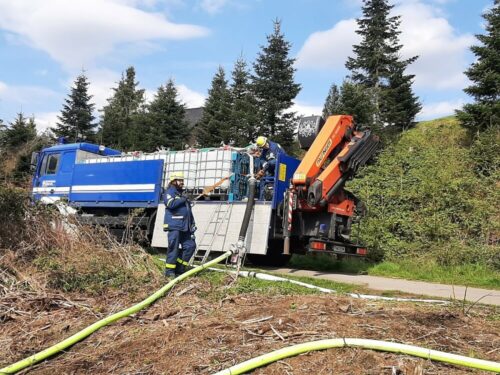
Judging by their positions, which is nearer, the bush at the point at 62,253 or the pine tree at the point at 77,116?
the bush at the point at 62,253

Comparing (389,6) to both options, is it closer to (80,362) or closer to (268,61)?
A: (268,61)

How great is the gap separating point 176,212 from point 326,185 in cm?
345

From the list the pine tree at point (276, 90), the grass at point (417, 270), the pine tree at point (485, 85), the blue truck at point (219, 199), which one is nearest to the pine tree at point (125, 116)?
the pine tree at point (276, 90)

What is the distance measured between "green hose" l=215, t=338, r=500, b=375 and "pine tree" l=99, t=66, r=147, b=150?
101 ft

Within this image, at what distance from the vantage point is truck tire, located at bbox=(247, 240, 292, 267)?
11.8 meters

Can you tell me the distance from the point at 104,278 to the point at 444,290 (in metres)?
5.79

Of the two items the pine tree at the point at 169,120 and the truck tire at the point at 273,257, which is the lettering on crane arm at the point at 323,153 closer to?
the truck tire at the point at 273,257

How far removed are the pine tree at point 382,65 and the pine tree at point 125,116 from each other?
15.5 m

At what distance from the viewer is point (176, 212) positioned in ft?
26.3

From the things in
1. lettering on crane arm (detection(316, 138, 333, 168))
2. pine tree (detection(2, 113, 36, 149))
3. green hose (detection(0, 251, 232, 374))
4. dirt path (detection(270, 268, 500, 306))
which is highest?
pine tree (detection(2, 113, 36, 149))

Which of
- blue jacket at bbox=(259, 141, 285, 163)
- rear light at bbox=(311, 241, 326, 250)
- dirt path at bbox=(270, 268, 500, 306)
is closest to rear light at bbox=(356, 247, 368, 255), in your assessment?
dirt path at bbox=(270, 268, 500, 306)

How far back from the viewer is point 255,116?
83.0ft

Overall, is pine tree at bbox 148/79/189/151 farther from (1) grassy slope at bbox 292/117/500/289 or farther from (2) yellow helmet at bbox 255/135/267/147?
(2) yellow helmet at bbox 255/135/267/147

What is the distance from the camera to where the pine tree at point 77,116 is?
1529 inches
